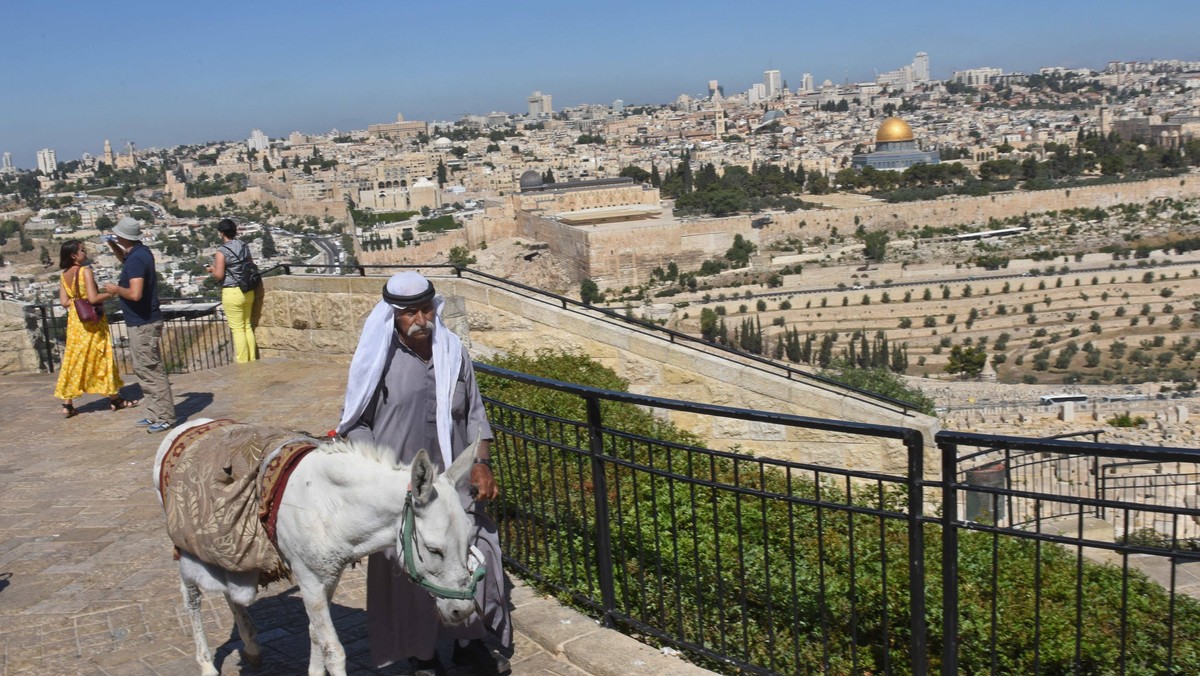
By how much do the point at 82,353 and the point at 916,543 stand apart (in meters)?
5.46

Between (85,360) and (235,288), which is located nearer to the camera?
(85,360)

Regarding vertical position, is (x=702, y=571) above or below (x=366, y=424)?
below

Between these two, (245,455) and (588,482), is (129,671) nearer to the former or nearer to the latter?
(245,455)

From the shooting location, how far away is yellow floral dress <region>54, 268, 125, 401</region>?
6.26 m

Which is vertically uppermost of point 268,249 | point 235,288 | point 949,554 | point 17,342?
point 235,288

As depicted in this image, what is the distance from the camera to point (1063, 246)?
156ft

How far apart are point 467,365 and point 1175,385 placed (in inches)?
1098

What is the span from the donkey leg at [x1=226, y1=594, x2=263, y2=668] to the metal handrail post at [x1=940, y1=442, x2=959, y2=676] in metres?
1.76

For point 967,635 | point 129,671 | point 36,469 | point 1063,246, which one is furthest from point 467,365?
point 1063,246

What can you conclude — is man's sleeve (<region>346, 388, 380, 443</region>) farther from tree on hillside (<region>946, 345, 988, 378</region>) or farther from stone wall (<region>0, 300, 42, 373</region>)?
tree on hillside (<region>946, 345, 988, 378</region>)

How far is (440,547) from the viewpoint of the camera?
2.15 meters

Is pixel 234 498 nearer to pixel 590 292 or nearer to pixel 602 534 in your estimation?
pixel 602 534

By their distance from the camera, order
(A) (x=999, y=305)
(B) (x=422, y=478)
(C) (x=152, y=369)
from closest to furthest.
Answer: (B) (x=422, y=478) < (C) (x=152, y=369) < (A) (x=999, y=305)

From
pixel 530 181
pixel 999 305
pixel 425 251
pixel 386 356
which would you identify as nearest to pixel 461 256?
pixel 425 251
